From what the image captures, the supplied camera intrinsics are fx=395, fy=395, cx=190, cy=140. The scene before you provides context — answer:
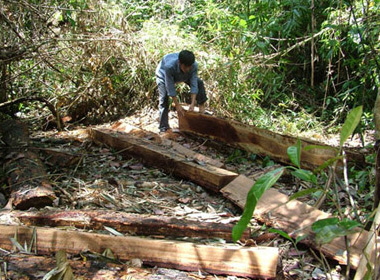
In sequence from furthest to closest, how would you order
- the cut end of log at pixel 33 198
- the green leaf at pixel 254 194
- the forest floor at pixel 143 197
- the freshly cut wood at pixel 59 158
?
the freshly cut wood at pixel 59 158
the cut end of log at pixel 33 198
the forest floor at pixel 143 197
the green leaf at pixel 254 194

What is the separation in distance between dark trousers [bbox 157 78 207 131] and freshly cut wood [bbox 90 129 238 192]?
3.35 feet

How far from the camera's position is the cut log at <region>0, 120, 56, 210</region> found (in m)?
3.16

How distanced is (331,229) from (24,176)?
111 inches

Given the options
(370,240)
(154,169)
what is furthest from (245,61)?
(370,240)

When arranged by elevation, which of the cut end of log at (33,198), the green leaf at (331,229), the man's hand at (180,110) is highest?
the green leaf at (331,229)

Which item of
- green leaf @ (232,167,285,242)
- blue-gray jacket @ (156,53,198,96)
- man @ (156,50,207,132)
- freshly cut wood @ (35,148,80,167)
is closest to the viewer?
green leaf @ (232,167,285,242)

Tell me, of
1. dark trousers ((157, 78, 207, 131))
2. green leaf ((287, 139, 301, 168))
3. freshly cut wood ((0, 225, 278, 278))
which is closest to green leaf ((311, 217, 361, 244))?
green leaf ((287, 139, 301, 168))

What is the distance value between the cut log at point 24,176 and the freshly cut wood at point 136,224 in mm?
300

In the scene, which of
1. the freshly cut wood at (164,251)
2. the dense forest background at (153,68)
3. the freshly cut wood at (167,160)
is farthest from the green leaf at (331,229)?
the dense forest background at (153,68)

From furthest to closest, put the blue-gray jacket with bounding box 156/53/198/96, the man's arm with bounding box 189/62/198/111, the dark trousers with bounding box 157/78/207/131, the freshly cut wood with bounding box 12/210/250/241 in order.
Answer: the dark trousers with bounding box 157/78/207/131 < the man's arm with bounding box 189/62/198/111 < the blue-gray jacket with bounding box 156/53/198/96 < the freshly cut wood with bounding box 12/210/250/241

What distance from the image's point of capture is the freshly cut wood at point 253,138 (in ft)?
13.8

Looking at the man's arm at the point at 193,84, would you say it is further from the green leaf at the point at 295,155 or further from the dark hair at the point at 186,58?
the green leaf at the point at 295,155

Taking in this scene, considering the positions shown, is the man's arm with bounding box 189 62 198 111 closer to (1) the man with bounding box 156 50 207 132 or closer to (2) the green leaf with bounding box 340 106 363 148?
(1) the man with bounding box 156 50 207 132

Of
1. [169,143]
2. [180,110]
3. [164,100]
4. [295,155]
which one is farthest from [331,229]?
[164,100]
